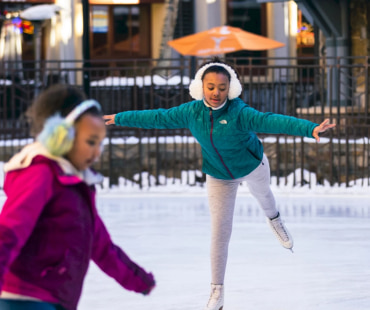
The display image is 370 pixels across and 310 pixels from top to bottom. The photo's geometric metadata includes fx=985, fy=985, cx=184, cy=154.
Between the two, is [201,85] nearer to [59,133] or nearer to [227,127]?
[227,127]

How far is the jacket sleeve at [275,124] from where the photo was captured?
5488 millimetres

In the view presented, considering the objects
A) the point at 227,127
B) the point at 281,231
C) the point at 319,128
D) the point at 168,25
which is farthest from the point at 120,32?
the point at 319,128

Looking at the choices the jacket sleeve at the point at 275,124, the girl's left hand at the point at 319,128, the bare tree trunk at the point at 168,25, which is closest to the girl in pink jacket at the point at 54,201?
the girl's left hand at the point at 319,128

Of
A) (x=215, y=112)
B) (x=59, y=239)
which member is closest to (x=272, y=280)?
(x=215, y=112)

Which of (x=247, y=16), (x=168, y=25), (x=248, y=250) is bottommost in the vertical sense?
(x=248, y=250)

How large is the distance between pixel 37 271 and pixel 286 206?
27.7ft

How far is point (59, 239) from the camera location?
3156mm

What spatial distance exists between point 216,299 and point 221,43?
40.8 ft

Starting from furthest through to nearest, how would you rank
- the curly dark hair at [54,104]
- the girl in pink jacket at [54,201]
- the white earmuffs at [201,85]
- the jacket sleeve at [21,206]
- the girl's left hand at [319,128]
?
the white earmuffs at [201,85] → the girl's left hand at [319,128] → the curly dark hair at [54,104] → the girl in pink jacket at [54,201] → the jacket sleeve at [21,206]

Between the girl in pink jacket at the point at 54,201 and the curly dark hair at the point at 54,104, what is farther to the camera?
the curly dark hair at the point at 54,104

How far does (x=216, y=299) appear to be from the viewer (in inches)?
226

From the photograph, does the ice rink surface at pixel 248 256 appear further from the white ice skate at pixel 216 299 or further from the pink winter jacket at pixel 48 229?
the pink winter jacket at pixel 48 229

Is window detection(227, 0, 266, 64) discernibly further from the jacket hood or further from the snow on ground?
the jacket hood

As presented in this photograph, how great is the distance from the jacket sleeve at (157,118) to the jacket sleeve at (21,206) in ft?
9.28
